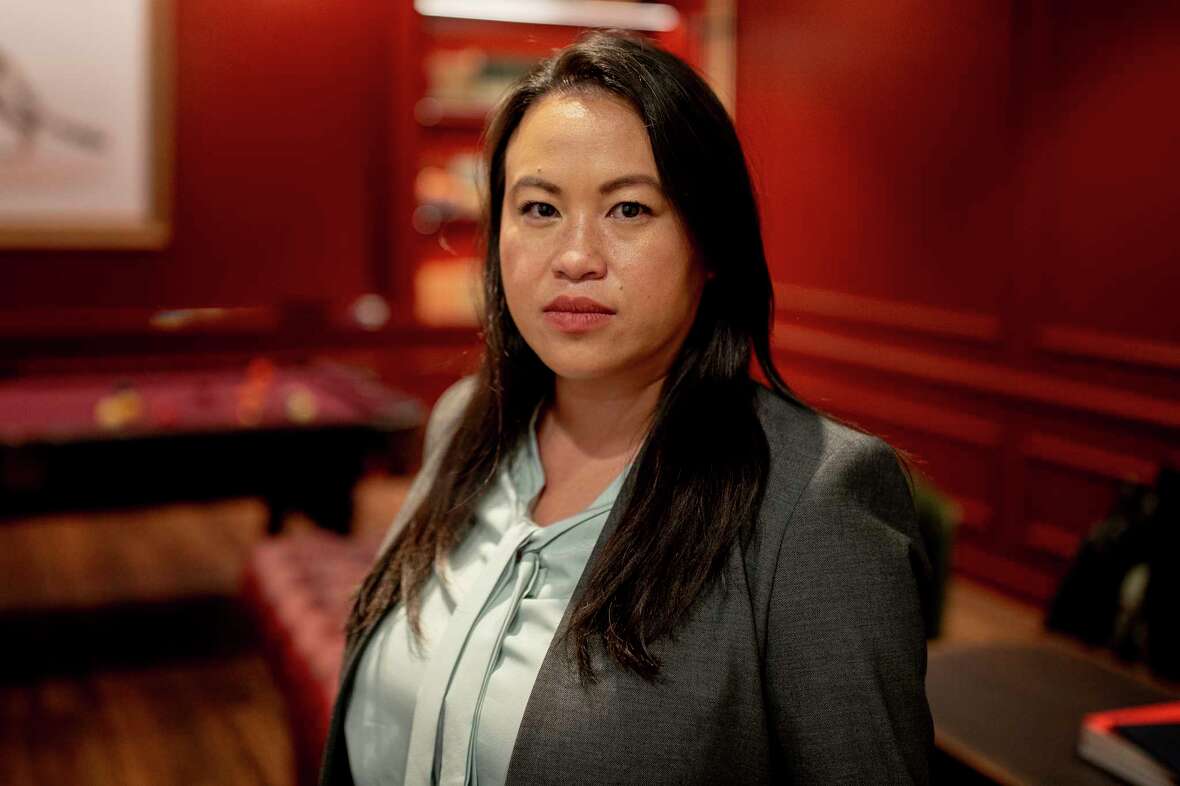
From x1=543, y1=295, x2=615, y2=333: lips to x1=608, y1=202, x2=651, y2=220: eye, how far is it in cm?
9

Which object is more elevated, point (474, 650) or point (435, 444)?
point (435, 444)

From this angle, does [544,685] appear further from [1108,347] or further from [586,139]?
[1108,347]

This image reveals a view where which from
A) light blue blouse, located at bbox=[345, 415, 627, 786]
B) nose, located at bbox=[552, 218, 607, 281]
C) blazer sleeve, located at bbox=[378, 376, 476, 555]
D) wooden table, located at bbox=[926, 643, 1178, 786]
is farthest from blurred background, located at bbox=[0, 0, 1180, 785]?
light blue blouse, located at bbox=[345, 415, 627, 786]

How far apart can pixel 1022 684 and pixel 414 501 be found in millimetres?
1154

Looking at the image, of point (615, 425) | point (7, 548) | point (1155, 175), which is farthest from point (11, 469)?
point (1155, 175)

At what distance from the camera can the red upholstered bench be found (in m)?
2.36

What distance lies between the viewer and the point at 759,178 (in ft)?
4.48

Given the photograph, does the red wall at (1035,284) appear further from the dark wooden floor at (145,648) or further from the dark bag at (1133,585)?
the dark bag at (1133,585)

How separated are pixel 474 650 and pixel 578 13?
5.67 meters

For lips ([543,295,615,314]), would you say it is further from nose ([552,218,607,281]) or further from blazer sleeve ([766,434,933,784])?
blazer sleeve ([766,434,933,784])

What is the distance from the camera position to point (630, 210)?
3.89 feet

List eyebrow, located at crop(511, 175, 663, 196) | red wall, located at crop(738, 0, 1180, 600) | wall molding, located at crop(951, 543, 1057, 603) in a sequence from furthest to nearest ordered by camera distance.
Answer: wall molding, located at crop(951, 543, 1057, 603)
red wall, located at crop(738, 0, 1180, 600)
eyebrow, located at crop(511, 175, 663, 196)

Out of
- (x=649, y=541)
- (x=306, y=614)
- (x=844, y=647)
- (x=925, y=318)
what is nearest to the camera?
(x=844, y=647)

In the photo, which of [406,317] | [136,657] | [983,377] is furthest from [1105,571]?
[406,317]
